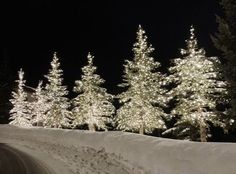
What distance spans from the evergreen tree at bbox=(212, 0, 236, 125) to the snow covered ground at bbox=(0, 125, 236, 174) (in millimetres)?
7544

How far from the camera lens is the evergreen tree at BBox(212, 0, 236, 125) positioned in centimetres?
1892

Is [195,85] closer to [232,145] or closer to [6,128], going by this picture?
[232,145]

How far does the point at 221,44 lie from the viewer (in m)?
20.4

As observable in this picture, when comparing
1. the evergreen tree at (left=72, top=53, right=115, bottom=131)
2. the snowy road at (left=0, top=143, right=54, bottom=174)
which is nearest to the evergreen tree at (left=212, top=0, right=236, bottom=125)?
the snowy road at (left=0, top=143, right=54, bottom=174)

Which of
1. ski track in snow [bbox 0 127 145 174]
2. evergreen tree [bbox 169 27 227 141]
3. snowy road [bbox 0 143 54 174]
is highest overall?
evergreen tree [bbox 169 27 227 141]

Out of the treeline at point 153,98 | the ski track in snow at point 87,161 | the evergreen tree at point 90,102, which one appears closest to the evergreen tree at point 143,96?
the treeline at point 153,98

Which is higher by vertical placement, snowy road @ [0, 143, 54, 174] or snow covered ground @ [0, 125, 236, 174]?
snow covered ground @ [0, 125, 236, 174]

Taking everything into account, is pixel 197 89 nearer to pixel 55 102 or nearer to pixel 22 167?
pixel 22 167

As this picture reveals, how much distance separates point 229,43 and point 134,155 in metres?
11.1

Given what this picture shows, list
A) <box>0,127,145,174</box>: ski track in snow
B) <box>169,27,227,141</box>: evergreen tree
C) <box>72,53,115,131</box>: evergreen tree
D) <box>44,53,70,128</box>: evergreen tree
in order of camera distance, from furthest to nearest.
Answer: <box>44,53,70,128</box>: evergreen tree
<box>72,53,115,131</box>: evergreen tree
<box>169,27,227,141</box>: evergreen tree
<box>0,127,145,174</box>: ski track in snow

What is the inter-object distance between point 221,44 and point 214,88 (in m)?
7.22

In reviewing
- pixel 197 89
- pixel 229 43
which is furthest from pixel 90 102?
pixel 229 43

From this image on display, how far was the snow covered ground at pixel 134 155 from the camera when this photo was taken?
8.86m

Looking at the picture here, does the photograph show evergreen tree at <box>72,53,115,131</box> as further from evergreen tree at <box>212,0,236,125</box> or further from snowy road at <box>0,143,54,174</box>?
snowy road at <box>0,143,54,174</box>
